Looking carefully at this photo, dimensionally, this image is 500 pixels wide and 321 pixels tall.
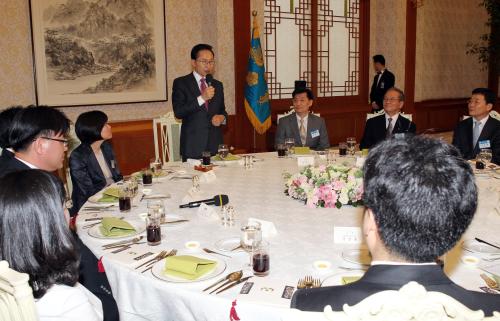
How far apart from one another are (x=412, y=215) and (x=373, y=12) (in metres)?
8.25

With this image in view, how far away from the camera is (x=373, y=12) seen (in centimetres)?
865

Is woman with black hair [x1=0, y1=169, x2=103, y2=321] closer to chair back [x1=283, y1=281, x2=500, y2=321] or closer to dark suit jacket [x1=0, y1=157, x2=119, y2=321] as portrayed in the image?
chair back [x1=283, y1=281, x2=500, y2=321]

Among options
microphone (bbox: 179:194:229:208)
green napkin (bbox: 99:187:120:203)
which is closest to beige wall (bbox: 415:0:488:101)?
microphone (bbox: 179:194:229:208)

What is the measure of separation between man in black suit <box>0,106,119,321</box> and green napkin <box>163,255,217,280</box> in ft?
2.26

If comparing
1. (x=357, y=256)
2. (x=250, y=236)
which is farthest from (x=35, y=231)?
(x=357, y=256)

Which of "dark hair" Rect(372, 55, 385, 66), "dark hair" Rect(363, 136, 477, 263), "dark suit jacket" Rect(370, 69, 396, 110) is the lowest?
"dark hair" Rect(363, 136, 477, 263)

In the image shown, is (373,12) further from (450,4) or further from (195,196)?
(195,196)

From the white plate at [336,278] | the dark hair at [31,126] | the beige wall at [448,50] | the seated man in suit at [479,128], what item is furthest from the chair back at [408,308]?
the beige wall at [448,50]

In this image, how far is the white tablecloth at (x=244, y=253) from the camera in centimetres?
166

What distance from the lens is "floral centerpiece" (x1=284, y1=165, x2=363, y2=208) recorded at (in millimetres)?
2645

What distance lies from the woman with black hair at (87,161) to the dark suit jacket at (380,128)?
2454 mm

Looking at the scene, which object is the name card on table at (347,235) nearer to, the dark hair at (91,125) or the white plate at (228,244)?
the white plate at (228,244)

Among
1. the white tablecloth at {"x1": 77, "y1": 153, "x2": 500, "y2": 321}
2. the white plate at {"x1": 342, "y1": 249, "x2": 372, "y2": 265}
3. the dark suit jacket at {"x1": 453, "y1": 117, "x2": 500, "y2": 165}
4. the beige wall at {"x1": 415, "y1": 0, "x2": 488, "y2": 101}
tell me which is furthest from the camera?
the beige wall at {"x1": 415, "y1": 0, "x2": 488, "y2": 101}

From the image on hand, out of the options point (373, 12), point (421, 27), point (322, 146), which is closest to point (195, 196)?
point (322, 146)
